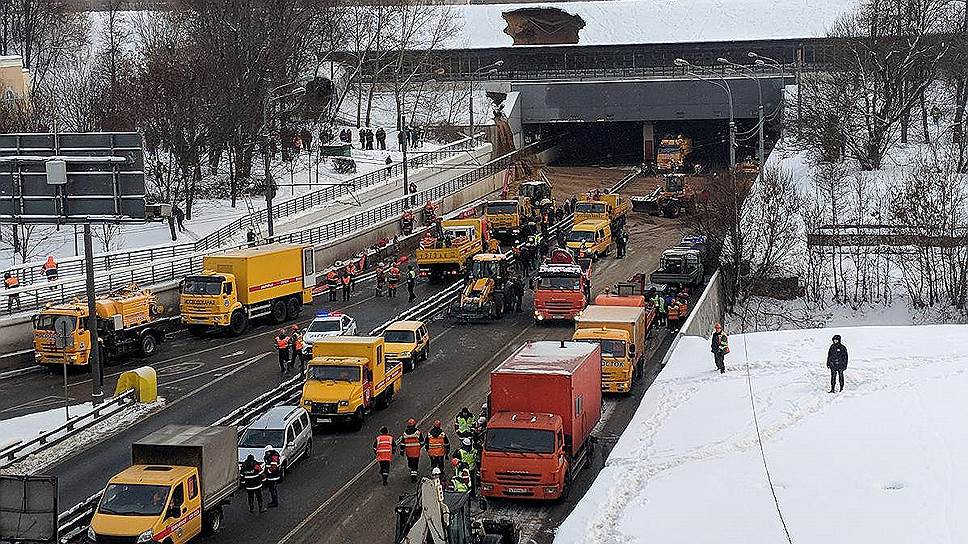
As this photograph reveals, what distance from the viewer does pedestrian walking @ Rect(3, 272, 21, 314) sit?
3941cm

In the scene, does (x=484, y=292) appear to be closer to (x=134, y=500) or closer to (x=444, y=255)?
(x=444, y=255)

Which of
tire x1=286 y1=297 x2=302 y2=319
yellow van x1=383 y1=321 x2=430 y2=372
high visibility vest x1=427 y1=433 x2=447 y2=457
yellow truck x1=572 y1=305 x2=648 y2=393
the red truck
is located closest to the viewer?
the red truck

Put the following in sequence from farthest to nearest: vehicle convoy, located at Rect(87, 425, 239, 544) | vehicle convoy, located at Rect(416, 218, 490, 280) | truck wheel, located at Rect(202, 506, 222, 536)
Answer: vehicle convoy, located at Rect(416, 218, 490, 280), truck wheel, located at Rect(202, 506, 222, 536), vehicle convoy, located at Rect(87, 425, 239, 544)

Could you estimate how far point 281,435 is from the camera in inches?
1073

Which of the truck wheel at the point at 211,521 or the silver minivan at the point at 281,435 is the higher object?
the silver minivan at the point at 281,435

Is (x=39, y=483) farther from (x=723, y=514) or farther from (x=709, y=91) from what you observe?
(x=709, y=91)

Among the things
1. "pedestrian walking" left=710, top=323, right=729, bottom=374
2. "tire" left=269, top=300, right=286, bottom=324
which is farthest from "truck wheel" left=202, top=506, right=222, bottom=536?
"tire" left=269, top=300, right=286, bottom=324

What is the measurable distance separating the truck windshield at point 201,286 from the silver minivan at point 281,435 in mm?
13945

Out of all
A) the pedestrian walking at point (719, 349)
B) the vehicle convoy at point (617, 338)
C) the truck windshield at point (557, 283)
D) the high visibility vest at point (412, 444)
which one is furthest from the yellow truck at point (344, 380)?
the truck windshield at point (557, 283)

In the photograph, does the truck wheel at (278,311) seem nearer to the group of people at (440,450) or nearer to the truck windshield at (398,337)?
the truck windshield at (398,337)

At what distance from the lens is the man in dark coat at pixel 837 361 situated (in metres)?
30.4

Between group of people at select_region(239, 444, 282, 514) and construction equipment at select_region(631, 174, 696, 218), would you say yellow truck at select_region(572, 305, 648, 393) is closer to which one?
group of people at select_region(239, 444, 282, 514)

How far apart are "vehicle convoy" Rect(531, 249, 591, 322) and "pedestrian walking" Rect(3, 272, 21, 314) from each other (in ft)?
57.2

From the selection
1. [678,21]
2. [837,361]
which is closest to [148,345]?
[837,361]
